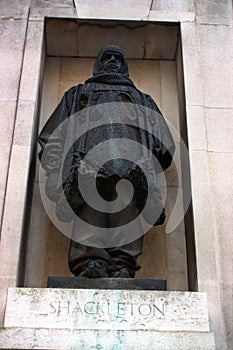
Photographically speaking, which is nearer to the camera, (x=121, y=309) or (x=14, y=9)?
(x=121, y=309)

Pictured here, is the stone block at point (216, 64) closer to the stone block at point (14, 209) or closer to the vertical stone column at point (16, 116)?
the vertical stone column at point (16, 116)

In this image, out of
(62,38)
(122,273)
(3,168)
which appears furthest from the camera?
(62,38)

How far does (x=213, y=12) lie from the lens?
8.18 meters

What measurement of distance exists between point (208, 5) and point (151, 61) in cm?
106

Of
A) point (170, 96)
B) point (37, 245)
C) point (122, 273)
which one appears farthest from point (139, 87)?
point (122, 273)

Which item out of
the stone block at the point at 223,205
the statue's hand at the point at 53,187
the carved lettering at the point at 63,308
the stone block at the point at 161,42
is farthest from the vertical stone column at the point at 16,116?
the stone block at the point at 223,205

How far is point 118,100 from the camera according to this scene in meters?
A: 6.74

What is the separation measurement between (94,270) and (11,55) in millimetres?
3235

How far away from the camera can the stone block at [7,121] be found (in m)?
6.85

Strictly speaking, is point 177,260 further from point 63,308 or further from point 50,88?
point 50,88

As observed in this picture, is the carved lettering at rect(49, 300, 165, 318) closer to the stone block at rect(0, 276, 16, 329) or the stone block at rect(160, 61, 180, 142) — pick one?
the stone block at rect(0, 276, 16, 329)

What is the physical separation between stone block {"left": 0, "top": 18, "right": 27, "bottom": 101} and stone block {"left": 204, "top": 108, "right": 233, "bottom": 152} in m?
2.21

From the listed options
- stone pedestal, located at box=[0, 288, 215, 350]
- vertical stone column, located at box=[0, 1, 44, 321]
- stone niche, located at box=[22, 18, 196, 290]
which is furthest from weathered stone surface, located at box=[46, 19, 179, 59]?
stone pedestal, located at box=[0, 288, 215, 350]

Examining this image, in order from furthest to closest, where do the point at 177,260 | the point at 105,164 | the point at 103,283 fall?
1. the point at 177,260
2. the point at 105,164
3. the point at 103,283
